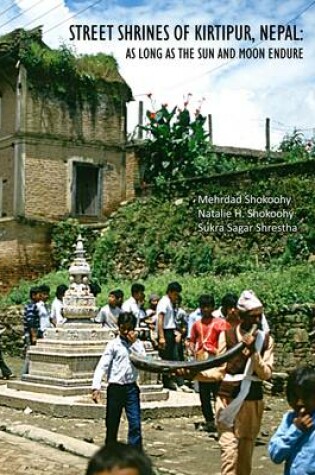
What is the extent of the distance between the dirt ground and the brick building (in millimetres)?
14885

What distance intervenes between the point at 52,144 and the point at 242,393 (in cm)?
2224

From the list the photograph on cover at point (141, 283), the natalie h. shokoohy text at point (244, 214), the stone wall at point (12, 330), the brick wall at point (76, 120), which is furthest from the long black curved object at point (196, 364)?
the brick wall at point (76, 120)

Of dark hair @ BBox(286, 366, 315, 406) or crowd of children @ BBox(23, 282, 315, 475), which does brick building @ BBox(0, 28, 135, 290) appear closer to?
crowd of children @ BBox(23, 282, 315, 475)

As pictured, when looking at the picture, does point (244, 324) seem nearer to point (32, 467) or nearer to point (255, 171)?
point (32, 467)

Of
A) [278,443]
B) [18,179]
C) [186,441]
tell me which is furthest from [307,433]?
[18,179]

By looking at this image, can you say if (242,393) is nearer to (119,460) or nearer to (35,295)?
(119,460)

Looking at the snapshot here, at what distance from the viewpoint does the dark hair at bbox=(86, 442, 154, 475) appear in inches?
98.4

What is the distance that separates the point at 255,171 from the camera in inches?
867

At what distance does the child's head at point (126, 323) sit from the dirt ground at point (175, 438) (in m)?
1.39

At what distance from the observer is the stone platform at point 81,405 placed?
1138 centimetres

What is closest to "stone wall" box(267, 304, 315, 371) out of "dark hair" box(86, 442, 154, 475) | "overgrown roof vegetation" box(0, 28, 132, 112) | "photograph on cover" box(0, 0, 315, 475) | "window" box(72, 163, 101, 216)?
"photograph on cover" box(0, 0, 315, 475)

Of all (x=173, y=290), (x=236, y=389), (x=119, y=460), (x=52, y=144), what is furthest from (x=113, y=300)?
(x=52, y=144)

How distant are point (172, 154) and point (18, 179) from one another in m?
4.90

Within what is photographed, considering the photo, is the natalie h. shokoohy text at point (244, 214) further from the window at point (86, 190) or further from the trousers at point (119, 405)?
the trousers at point (119, 405)
